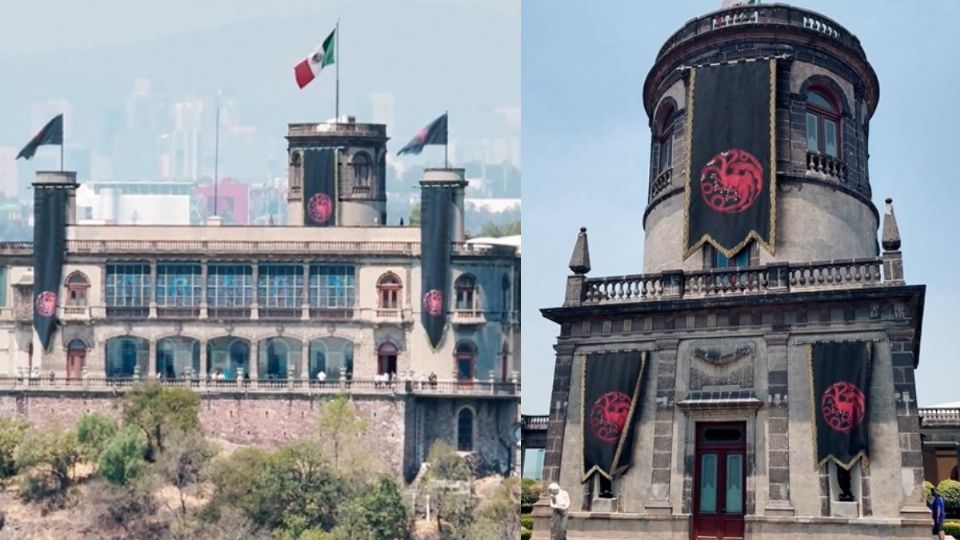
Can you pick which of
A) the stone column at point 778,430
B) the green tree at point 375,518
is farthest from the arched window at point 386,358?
the stone column at point 778,430

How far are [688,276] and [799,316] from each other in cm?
237

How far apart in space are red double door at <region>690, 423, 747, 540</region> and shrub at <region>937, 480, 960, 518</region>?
1507 cm

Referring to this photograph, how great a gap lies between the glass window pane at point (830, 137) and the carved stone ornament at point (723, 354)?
5203 millimetres

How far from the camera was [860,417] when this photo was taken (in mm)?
27453

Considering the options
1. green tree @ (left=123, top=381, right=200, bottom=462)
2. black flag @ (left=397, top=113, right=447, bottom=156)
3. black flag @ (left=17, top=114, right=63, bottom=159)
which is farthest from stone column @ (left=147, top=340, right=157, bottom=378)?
black flag @ (left=397, top=113, right=447, bottom=156)

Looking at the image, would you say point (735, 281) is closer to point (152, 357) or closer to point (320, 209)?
point (152, 357)

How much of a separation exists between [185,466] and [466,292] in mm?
11513

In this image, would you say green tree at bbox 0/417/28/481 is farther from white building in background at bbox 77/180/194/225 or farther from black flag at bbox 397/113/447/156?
black flag at bbox 397/113/447/156

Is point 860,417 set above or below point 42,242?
below

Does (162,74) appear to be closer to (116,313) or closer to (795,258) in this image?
(116,313)

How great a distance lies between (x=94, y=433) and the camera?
5275 cm

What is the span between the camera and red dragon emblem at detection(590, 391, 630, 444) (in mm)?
29281

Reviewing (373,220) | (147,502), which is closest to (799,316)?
(147,502)

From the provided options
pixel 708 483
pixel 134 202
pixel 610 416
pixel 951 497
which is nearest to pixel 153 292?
pixel 134 202
